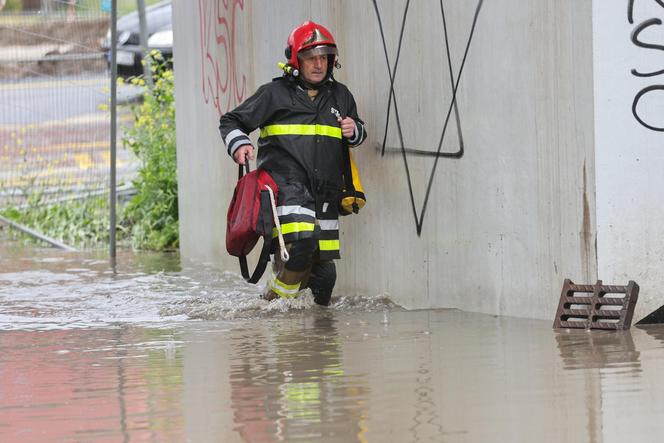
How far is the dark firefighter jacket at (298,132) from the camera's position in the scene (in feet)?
27.8

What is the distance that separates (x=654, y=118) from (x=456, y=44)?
1.54m

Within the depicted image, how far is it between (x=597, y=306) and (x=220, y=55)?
677cm

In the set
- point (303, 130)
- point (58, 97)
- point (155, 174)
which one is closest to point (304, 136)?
point (303, 130)

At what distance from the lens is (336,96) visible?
28.3 ft

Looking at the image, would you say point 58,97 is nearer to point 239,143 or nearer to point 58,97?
point 58,97

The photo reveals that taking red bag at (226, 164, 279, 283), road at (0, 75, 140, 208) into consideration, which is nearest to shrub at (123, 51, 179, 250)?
road at (0, 75, 140, 208)

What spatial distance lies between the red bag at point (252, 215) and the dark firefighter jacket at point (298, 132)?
0.11m

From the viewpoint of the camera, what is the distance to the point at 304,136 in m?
8.52

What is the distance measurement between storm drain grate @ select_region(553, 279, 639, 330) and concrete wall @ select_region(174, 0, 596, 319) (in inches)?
4.7

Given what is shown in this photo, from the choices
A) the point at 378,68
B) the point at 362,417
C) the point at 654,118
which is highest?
the point at 378,68

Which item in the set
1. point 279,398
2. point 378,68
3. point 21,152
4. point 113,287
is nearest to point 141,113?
point 21,152

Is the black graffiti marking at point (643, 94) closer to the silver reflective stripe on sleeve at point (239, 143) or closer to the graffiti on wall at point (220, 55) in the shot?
the silver reflective stripe on sleeve at point (239, 143)

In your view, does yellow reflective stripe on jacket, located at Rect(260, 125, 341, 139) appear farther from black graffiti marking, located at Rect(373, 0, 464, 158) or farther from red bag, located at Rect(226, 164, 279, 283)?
black graffiti marking, located at Rect(373, 0, 464, 158)

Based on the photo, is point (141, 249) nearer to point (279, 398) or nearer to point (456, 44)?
point (456, 44)
